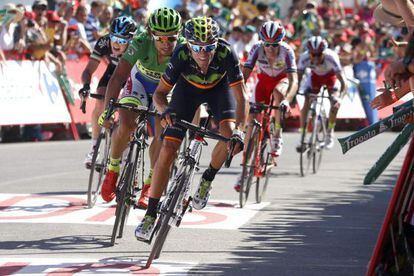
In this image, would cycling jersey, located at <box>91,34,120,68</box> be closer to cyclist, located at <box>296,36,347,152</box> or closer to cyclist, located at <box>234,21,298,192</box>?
cyclist, located at <box>234,21,298,192</box>

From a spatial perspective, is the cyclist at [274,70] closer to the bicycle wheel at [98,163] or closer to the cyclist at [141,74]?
the bicycle wheel at [98,163]

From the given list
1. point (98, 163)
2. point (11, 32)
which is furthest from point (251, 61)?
point (11, 32)

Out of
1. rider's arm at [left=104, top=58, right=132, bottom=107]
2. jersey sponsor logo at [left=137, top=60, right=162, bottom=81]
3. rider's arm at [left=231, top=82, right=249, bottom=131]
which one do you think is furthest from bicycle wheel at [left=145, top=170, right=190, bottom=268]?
Result: jersey sponsor logo at [left=137, top=60, right=162, bottom=81]

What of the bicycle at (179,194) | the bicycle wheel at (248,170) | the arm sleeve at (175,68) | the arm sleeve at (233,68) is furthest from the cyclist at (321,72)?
the bicycle at (179,194)

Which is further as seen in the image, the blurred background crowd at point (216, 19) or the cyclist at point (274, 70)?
the blurred background crowd at point (216, 19)

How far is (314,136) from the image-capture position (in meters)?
18.0

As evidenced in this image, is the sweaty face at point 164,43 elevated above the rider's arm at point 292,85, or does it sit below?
above

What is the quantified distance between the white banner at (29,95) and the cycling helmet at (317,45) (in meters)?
5.32

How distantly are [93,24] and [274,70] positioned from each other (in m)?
→ 8.35

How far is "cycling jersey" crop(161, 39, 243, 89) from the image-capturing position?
9.43 metres

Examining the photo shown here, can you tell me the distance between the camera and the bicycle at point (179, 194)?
29.0ft

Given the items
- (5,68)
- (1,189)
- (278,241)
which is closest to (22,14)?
(5,68)

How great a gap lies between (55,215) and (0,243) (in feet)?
6.33

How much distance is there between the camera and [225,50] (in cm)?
965
